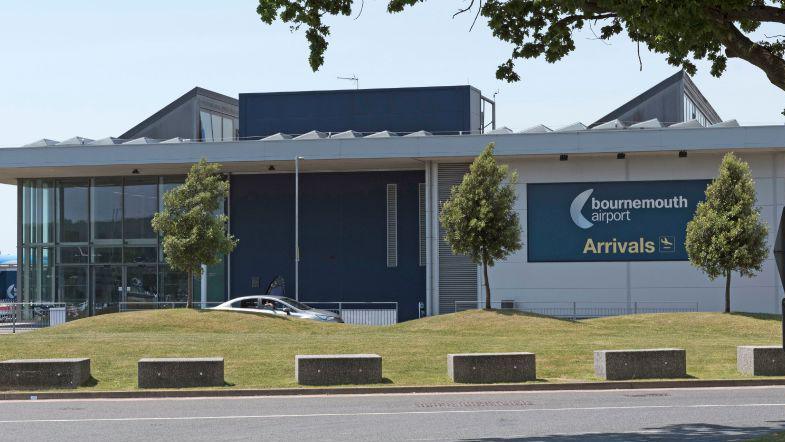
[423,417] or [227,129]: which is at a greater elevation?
[227,129]

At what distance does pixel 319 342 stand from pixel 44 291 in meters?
26.4

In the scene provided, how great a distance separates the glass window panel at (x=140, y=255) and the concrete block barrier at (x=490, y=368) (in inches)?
1174

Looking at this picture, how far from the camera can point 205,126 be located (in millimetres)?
55156

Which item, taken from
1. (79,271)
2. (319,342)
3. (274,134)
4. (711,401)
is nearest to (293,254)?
(274,134)

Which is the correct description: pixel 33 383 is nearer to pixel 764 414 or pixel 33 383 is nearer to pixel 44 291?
pixel 764 414

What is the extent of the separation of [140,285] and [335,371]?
29831 mm

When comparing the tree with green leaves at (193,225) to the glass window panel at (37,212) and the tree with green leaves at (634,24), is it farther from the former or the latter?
the tree with green leaves at (634,24)

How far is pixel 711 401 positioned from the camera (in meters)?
17.6

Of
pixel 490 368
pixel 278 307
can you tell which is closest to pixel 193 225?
pixel 278 307

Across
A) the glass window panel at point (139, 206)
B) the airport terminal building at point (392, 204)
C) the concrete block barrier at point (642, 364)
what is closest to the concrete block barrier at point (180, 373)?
the concrete block barrier at point (642, 364)

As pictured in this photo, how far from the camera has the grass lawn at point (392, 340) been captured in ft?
72.9

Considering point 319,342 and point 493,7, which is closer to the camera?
point 493,7

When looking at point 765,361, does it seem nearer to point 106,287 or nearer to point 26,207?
point 106,287

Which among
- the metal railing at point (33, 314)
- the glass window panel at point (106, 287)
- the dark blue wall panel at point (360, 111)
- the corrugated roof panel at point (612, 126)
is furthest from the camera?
the glass window panel at point (106, 287)
